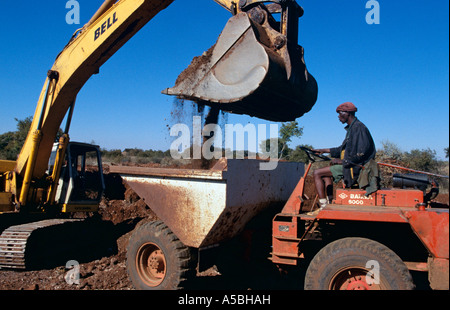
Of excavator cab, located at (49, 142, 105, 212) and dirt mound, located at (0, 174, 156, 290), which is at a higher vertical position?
excavator cab, located at (49, 142, 105, 212)

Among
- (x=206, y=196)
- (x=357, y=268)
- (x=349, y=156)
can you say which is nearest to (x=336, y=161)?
(x=349, y=156)

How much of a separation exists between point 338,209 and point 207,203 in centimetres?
161

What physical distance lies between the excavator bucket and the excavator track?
393 cm

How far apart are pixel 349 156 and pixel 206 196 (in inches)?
74.4

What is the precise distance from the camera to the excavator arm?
474 cm

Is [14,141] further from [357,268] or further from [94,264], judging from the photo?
[357,268]

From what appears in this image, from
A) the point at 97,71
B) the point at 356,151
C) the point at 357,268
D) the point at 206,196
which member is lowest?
the point at 357,268

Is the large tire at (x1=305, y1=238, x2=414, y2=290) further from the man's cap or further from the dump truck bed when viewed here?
the man's cap

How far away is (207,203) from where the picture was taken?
4676 mm

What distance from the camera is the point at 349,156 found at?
15.2 feet

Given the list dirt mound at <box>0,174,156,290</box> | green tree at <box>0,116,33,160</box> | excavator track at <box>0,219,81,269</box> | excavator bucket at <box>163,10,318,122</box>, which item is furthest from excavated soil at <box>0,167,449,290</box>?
green tree at <box>0,116,33,160</box>

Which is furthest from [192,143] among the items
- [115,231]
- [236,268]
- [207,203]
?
[115,231]
